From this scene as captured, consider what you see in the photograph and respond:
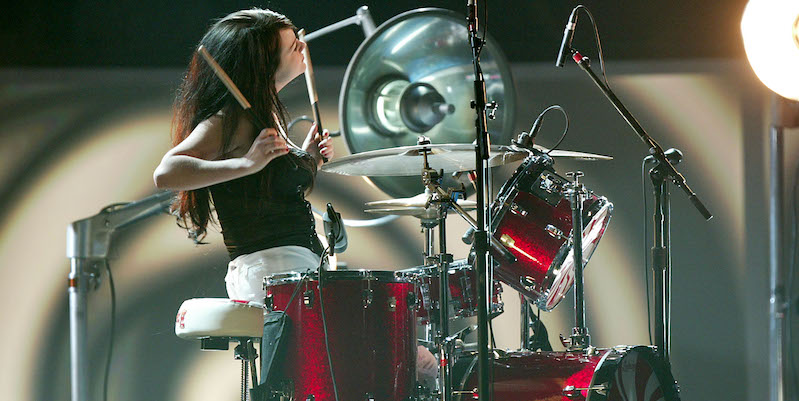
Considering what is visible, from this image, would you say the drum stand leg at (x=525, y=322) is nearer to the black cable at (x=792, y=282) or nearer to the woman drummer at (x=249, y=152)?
the woman drummer at (x=249, y=152)

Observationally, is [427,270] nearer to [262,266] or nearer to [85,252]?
[262,266]

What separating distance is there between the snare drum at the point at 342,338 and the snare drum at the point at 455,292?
0.99 ft

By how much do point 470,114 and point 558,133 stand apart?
124 cm

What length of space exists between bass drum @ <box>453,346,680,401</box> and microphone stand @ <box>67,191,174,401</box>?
151 centimetres

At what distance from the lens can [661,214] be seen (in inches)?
99.3

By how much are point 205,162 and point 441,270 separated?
74cm

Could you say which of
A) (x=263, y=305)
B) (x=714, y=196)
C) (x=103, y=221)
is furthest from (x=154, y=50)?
(x=714, y=196)

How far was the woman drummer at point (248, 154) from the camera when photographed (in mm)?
2268

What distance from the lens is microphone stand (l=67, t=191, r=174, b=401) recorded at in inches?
123

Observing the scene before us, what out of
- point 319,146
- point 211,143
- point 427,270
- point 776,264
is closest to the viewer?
point 211,143

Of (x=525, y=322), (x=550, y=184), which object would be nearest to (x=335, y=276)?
(x=550, y=184)

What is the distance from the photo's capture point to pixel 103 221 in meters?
3.15

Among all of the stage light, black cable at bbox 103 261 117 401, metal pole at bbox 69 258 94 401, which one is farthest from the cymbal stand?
black cable at bbox 103 261 117 401

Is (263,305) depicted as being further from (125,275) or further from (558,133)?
(558,133)
